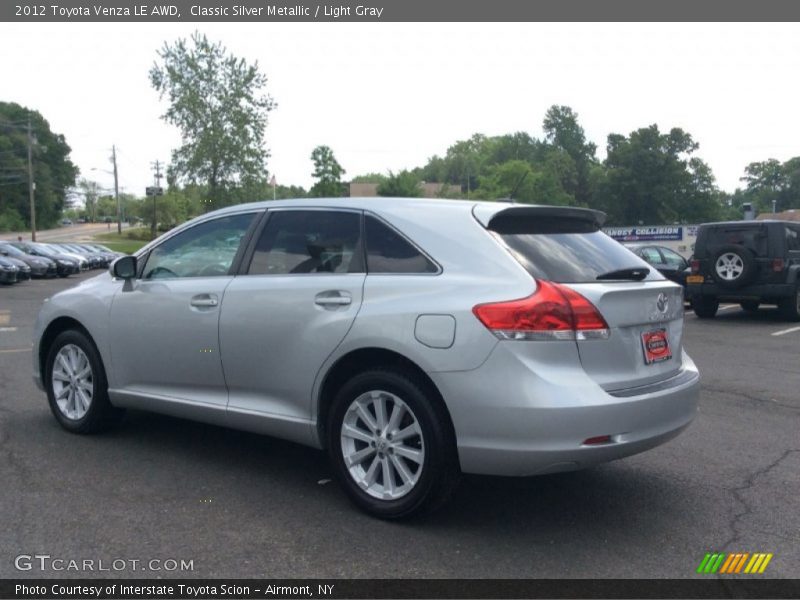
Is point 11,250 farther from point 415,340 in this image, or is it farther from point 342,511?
point 415,340

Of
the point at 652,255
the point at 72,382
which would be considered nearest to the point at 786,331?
the point at 652,255

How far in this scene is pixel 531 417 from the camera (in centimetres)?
371

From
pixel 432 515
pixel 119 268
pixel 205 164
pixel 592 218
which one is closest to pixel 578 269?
pixel 592 218

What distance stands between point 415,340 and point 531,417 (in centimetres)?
69

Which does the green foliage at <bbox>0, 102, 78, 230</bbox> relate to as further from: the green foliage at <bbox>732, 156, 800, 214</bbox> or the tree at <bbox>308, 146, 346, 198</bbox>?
the green foliage at <bbox>732, 156, 800, 214</bbox>

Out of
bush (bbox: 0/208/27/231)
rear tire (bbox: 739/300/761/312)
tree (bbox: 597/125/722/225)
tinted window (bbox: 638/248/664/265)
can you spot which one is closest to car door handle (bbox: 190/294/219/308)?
rear tire (bbox: 739/300/761/312)

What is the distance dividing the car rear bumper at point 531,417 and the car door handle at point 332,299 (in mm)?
731

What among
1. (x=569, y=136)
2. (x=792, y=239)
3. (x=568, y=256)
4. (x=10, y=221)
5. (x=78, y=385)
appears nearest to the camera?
(x=568, y=256)

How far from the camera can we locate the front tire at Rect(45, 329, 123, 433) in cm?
570

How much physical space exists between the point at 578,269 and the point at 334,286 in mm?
1321

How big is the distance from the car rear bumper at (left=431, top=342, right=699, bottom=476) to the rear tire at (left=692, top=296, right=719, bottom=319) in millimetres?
12669

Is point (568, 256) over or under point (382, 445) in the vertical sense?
over

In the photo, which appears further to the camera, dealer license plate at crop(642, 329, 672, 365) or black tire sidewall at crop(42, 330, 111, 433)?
black tire sidewall at crop(42, 330, 111, 433)

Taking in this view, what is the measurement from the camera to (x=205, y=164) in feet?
171
